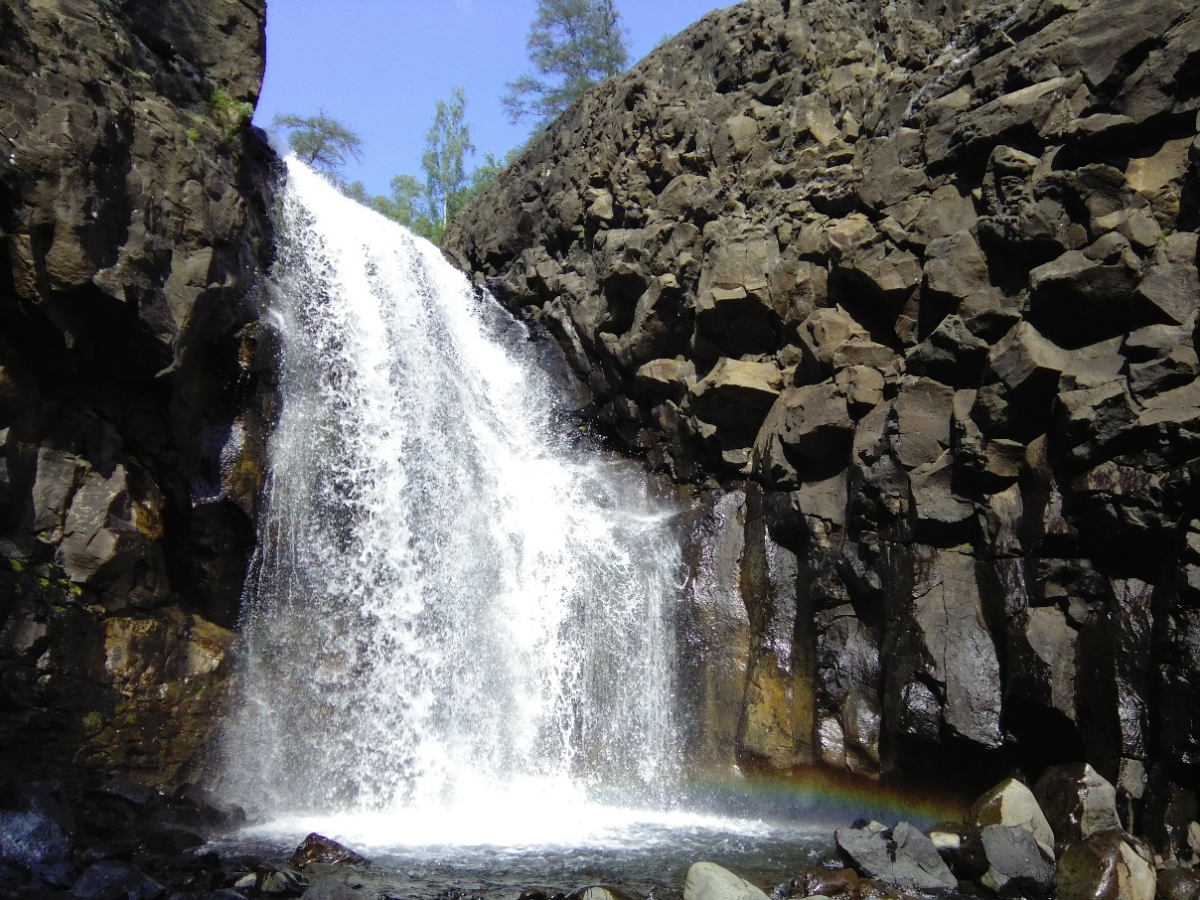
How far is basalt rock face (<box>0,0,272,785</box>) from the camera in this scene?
410 inches

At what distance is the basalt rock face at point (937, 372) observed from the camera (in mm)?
9531

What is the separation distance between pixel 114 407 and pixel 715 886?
9.76 meters

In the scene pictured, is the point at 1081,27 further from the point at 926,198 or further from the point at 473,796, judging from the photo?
the point at 473,796

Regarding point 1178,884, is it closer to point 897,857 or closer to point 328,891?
point 897,857

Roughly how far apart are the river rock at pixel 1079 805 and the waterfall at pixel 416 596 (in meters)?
5.41

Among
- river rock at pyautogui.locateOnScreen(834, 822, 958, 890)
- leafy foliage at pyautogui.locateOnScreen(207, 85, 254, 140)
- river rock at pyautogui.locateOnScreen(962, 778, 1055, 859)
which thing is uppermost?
leafy foliage at pyautogui.locateOnScreen(207, 85, 254, 140)

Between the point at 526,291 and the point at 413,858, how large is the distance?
14268 millimetres

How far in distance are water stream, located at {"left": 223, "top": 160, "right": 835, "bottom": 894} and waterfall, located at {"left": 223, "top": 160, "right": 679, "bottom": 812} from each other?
32 mm

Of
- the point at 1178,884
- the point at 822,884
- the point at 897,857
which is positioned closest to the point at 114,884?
the point at 822,884

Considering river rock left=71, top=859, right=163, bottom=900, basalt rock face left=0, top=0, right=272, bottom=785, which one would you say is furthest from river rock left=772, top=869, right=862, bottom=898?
basalt rock face left=0, top=0, right=272, bottom=785

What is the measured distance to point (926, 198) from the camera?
13469 mm

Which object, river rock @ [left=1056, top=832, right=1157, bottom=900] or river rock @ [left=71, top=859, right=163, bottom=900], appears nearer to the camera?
river rock @ [left=71, top=859, right=163, bottom=900]

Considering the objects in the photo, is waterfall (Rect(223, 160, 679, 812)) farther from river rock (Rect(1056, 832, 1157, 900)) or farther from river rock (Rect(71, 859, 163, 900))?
river rock (Rect(1056, 832, 1157, 900))

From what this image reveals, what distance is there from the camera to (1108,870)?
8.04 meters
